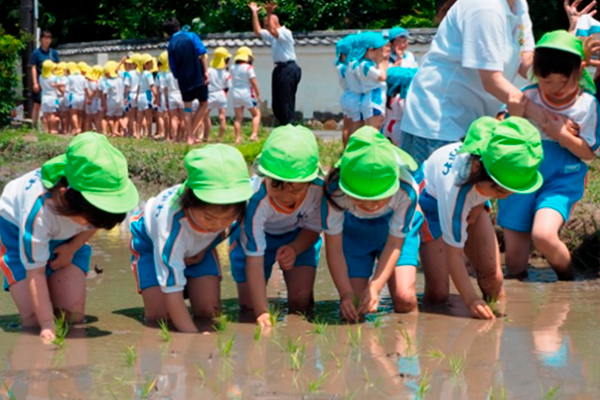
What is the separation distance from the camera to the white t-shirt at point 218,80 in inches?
568

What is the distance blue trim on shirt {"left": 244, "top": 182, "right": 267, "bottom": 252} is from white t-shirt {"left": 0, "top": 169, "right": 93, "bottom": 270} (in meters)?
0.68

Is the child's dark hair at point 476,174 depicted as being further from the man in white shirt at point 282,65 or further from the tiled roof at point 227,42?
the tiled roof at point 227,42

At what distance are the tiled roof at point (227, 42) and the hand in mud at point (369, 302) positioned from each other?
41.7 ft

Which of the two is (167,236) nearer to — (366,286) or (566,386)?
(366,286)

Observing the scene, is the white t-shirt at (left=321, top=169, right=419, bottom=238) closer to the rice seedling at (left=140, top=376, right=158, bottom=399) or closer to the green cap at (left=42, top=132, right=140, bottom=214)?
the green cap at (left=42, top=132, right=140, bottom=214)

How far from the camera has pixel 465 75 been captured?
205 inches

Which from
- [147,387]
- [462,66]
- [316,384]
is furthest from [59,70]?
[316,384]

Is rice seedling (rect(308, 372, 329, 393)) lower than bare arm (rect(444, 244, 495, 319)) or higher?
higher

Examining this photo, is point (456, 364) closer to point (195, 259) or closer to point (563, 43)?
point (195, 259)

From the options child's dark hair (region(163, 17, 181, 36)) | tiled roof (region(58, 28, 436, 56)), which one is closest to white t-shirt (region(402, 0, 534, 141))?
child's dark hair (region(163, 17, 181, 36))

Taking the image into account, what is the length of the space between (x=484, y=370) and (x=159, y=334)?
4.70 feet

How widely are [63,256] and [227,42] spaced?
51.0 ft

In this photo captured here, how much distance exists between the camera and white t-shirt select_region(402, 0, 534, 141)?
16.5 ft

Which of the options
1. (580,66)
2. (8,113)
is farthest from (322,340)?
(8,113)
